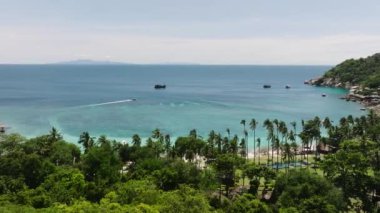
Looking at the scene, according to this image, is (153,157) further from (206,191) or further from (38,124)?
(38,124)

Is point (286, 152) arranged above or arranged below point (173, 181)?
above

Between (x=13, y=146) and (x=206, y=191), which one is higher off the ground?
(x=13, y=146)

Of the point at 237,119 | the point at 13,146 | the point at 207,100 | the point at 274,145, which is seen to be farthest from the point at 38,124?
the point at 207,100

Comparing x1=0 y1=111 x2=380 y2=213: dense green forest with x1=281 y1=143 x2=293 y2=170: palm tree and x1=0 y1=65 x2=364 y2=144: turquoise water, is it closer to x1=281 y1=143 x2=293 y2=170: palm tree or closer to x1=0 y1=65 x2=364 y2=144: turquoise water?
x1=281 y1=143 x2=293 y2=170: palm tree

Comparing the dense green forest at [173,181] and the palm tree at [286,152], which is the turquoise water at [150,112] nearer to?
the palm tree at [286,152]

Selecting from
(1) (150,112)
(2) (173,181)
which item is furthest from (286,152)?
(1) (150,112)

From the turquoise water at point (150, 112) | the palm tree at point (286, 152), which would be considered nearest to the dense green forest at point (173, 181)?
the palm tree at point (286, 152)

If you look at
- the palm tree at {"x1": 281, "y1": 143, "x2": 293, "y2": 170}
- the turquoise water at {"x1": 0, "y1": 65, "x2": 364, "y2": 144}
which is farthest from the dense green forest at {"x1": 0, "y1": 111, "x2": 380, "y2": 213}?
the turquoise water at {"x1": 0, "y1": 65, "x2": 364, "y2": 144}

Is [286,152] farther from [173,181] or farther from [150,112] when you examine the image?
[150,112]

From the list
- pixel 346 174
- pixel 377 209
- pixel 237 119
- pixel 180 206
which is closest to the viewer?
pixel 180 206
